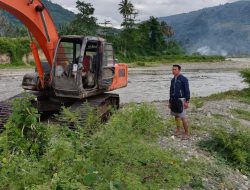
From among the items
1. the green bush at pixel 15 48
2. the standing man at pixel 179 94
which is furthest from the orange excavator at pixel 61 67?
the green bush at pixel 15 48

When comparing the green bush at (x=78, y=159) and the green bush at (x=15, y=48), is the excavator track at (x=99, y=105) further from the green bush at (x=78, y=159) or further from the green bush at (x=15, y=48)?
the green bush at (x=15, y=48)

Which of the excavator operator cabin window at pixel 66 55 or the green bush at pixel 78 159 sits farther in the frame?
the excavator operator cabin window at pixel 66 55

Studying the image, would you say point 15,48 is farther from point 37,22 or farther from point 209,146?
point 209,146

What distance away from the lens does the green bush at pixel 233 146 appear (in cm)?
972

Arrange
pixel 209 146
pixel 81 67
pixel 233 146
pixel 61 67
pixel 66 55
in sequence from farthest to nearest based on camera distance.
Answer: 1. pixel 66 55
2. pixel 61 67
3. pixel 81 67
4. pixel 209 146
5. pixel 233 146

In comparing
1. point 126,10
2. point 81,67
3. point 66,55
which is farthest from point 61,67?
point 126,10

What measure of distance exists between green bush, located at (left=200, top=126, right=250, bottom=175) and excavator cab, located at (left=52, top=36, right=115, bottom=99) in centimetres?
329

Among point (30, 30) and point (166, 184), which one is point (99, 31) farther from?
point (166, 184)

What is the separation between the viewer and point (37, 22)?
37.4 feet

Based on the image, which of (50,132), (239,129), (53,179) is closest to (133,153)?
(50,132)

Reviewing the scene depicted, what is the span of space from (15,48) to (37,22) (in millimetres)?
41633

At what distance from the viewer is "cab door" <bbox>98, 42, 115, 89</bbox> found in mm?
12570

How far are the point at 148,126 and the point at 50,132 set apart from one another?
4033mm

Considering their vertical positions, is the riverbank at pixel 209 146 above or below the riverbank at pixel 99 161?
below
